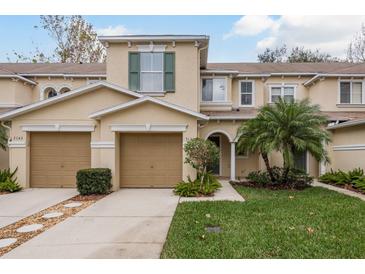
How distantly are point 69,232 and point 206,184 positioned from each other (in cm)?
604

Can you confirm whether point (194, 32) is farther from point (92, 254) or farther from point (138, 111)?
point (92, 254)

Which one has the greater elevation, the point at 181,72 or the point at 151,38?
the point at 151,38

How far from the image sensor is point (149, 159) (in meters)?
13.0

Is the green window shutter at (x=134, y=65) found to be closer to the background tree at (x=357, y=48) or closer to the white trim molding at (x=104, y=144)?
the white trim molding at (x=104, y=144)

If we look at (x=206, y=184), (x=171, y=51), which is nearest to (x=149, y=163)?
(x=206, y=184)

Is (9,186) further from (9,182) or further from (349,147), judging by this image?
(349,147)

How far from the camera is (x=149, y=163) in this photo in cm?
1298

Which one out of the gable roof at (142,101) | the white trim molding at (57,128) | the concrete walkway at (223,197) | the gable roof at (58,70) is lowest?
the concrete walkway at (223,197)

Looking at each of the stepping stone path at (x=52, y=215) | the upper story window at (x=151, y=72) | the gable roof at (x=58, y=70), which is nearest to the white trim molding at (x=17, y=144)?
the stepping stone path at (x=52, y=215)

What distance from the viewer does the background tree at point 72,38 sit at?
29.2 metres

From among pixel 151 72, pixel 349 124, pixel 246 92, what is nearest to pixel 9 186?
pixel 151 72

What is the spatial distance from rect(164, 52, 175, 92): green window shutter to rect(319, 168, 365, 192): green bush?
351 inches

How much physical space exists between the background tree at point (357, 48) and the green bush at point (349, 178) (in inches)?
883

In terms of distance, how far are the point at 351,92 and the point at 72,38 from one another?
25.9m
